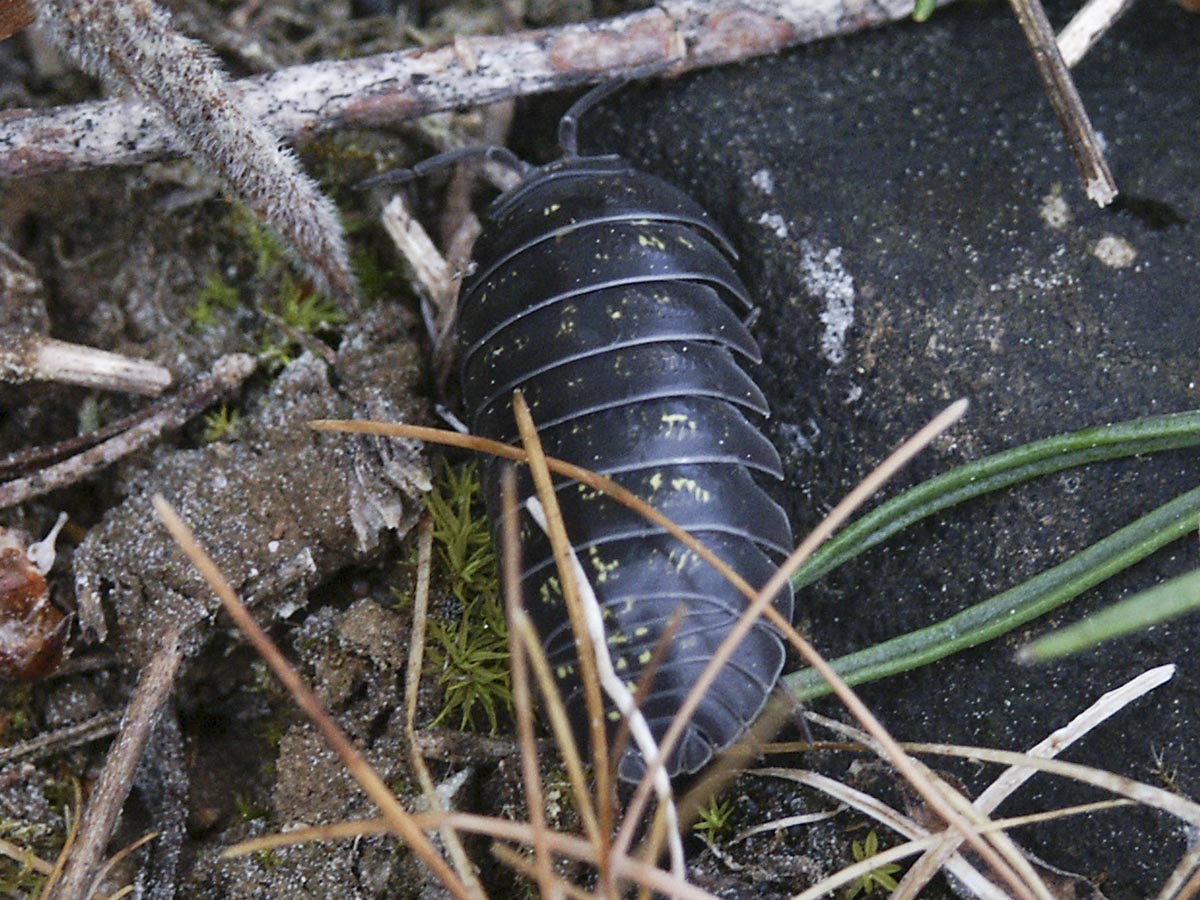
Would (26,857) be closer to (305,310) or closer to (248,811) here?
(248,811)

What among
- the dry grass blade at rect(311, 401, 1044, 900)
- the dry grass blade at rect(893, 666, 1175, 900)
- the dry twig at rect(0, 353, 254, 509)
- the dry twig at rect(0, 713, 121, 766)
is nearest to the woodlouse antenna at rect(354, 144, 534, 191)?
the dry twig at rect(0, 353, 254, 509)

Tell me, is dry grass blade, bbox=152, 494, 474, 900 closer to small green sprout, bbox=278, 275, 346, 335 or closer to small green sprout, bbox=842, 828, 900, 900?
small green sprout, bbox=842, 828, 900, 900

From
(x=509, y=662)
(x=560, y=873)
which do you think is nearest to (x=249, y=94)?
(x=509, y=662)

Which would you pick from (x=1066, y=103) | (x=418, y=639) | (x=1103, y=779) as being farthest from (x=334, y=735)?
(x=1066, y=103)

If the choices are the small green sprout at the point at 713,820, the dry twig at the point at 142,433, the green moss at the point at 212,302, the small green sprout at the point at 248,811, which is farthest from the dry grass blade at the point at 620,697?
the green moss at the point at 212,302

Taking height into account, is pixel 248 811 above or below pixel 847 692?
below

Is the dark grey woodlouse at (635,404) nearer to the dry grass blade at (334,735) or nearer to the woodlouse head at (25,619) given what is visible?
the dry grass blade at (334,735)
